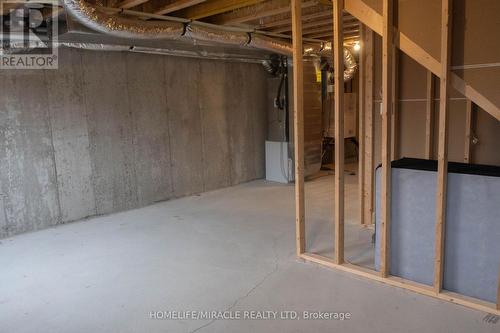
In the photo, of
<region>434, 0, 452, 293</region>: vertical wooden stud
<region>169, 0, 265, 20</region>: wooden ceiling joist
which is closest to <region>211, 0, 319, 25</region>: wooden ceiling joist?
<region>169, 0, 265, 20</region>: wooden ceiling joist

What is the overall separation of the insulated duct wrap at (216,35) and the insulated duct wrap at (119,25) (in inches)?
5.1

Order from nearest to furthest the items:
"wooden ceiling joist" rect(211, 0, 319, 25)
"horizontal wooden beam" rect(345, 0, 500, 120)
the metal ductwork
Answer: "horizontal wooden beam" rect(345, 0, 500, 120)
the metal ductwork
"wooden ceiling joist" rect(211, 0, 319, 25)

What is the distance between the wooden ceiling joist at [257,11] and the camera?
4016 mm

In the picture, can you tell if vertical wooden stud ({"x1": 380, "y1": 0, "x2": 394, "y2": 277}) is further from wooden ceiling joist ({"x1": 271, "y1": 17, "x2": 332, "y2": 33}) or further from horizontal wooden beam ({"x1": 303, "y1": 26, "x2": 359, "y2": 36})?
horizontal wooden beam ({"x1": 303, "y1": 26, "x2": 359, "y2": 36})

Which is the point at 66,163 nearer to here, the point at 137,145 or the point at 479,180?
the point at 137,145

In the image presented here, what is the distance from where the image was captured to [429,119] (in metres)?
3.70

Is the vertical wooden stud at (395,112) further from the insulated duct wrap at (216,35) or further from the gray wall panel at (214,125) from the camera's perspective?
the gray wall panel at (214,125)

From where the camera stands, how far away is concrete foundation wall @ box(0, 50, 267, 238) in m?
4.32

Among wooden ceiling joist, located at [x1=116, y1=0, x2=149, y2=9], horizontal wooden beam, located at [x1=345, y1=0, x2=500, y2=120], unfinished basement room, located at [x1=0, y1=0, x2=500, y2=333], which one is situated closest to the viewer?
horizontal wooden beam, located at [x1=345, y1=0, x2=500, y2=120]

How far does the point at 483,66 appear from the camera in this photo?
2.46m

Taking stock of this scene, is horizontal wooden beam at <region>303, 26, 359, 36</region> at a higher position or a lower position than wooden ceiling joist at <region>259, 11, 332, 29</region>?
higher

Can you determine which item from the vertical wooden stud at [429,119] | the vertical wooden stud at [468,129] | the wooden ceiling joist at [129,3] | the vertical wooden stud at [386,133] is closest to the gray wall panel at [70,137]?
the wooden ceiling joist at [129,3]

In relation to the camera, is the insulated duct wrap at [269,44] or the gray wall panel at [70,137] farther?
the insulated duct wrap at [269,44]
